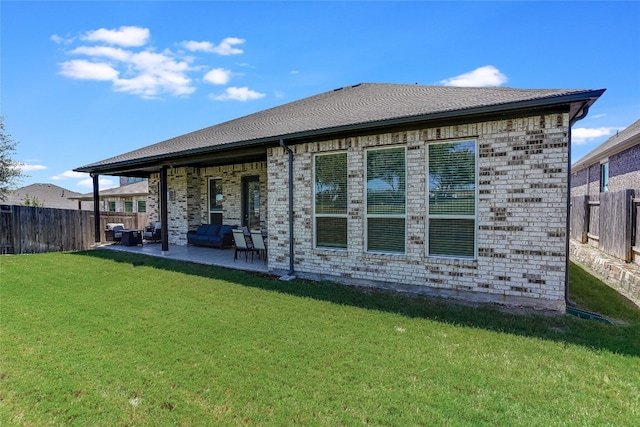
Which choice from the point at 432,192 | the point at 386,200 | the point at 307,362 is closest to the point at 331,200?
the point at 386,200

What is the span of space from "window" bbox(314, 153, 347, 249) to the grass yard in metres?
1.50

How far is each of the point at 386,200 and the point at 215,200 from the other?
870cm

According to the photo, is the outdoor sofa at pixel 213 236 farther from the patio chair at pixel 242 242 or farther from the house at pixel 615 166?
the house at pixel 615 166

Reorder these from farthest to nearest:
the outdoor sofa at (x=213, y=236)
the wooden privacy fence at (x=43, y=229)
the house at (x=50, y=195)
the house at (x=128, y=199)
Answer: the house at (x=50, y=195)
the house at (x=128, y=199)
the outdoor sofa at (x=213, y=236)
the wooden privacy fence at (x=43, y=229)

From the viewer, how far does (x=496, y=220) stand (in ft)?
17.5

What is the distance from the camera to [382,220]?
21.1 feet

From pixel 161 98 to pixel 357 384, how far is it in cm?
1382

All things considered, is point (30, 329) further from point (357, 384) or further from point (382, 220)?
point (382, 220)

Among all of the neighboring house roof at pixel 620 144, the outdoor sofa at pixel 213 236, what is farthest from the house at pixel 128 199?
the neighboring house roof at pixel 620 144

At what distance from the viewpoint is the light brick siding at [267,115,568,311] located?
4.92 meters

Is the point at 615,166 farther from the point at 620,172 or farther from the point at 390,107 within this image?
the point at 390,107

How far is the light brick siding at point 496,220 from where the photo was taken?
4.92 m

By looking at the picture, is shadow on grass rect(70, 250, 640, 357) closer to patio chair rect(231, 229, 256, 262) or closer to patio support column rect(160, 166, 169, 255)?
patio chair rect(231, 229, 256, 262)

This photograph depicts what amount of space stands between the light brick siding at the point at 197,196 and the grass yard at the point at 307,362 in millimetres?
6634
